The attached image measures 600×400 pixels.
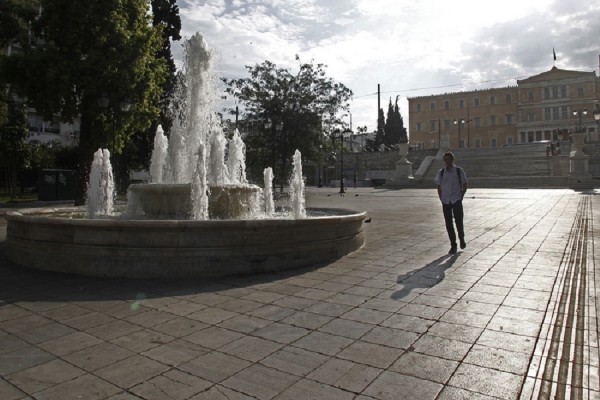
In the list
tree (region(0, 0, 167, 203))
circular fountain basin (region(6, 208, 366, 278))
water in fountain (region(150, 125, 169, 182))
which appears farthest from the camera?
tree (region(0, 0, 167, 203))

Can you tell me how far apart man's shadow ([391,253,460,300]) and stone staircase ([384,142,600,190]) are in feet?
81.3

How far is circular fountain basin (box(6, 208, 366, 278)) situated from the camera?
5.21 meters

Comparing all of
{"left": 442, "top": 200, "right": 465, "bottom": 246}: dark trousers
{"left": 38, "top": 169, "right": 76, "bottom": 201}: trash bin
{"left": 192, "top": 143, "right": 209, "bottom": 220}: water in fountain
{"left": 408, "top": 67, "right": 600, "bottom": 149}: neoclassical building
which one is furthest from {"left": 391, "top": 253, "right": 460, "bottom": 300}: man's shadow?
{"left": 408, "top": 67, "right": 600, "bottom": 149}: neoclassical building

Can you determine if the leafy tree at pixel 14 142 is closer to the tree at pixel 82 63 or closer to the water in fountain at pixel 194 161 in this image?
the tree at pixel 82 63

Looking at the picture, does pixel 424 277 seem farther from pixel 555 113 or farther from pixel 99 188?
pixel 555 113

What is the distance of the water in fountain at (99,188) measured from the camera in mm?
9648

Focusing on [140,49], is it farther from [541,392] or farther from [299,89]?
[541,392]

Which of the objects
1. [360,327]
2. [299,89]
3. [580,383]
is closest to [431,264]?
[360,327]

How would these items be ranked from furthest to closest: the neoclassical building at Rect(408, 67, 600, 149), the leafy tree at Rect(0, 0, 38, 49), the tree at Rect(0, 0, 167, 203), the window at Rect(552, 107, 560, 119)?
the window at Rect(552, 107, 560, 119), the neoclassical building at Rect(408, 67, 600, 149), the leafy tree at Rect(0, 0, 38, 49), the tree at Rect(0, 0, 167, 203)

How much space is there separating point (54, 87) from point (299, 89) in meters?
15.5

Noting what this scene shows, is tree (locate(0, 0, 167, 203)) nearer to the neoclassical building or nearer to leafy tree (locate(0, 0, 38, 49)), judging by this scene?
leafy tree (locate(0, 0, 38, 49))

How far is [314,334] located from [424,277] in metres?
2.39

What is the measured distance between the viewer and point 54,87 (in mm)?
15562

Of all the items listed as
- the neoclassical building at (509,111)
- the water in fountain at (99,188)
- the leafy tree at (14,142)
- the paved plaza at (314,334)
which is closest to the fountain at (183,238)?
the paved plaza at (314,334)
